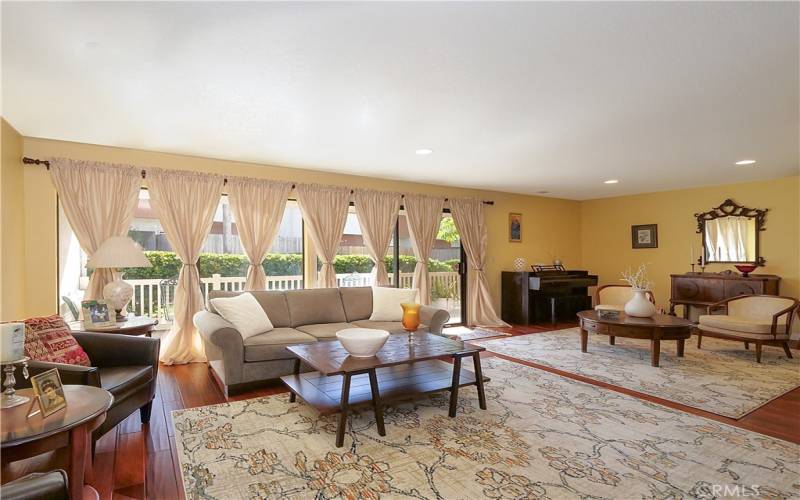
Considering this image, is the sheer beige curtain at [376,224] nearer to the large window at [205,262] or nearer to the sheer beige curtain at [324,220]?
the sheer beige curtain at [324,220]

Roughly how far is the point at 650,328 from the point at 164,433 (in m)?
4.48

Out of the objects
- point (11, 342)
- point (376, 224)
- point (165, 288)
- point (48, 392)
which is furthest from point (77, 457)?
point (376, 224)

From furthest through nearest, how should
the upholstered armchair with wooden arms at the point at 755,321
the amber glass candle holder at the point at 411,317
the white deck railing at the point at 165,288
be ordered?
the white deck railing at the point at 165,288 < the upholstered armchair with wooden arms at the point at 755,321 < the amber glass candle holder at the point at 411,317

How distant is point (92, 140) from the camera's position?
4.09 meters

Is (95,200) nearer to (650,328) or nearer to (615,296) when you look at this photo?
(650,328)

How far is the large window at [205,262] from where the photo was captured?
476 centimetres

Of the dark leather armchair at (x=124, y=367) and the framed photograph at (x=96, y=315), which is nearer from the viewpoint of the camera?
the dark leather armchair at (x=124, y=367)

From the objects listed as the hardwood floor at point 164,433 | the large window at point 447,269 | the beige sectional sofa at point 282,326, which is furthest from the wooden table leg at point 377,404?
the large window at point 447,269

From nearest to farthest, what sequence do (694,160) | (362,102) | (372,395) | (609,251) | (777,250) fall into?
(372,395) → (362,102) → (694,160) → (777,250) → (609,251)

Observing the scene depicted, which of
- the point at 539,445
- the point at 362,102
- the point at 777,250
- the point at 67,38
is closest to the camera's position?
the point at 67,38

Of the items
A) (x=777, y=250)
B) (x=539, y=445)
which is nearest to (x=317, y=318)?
(x=539, y=445)

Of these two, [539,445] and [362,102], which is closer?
[539,445]

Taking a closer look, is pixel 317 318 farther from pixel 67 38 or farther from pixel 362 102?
pixel 67 38

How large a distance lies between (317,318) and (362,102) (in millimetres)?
2482
